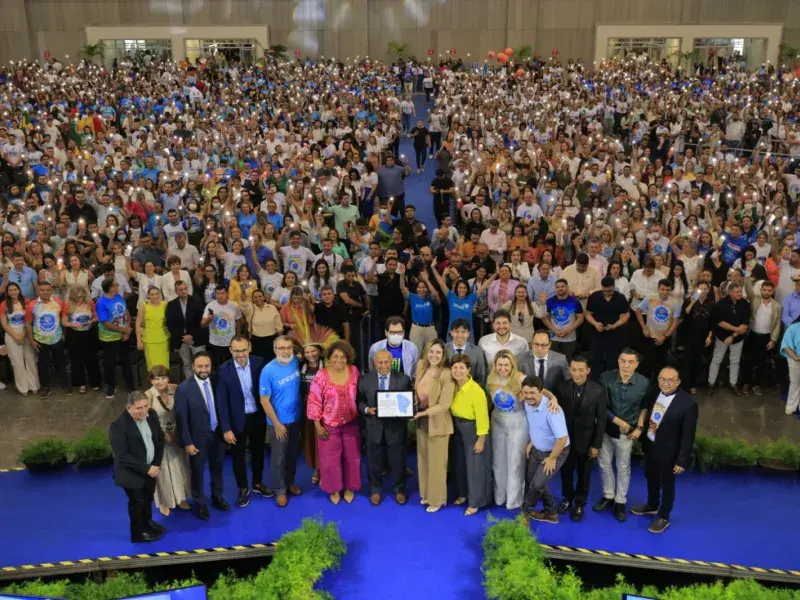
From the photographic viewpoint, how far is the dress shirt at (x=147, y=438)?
6293mm

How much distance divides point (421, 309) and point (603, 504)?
2994 millimetres

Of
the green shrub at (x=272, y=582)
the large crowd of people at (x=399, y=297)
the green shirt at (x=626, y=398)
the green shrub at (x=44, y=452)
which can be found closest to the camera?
the green shrub at (x=272, y=582)

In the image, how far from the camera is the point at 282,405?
6.93 metres

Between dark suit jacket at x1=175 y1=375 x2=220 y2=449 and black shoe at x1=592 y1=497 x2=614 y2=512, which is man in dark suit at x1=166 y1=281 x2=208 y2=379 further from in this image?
black shoe at x1=592 y1=497 x2=614 y2=512

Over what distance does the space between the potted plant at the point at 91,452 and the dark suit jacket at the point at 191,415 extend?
5.53 ft

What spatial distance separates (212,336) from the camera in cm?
905

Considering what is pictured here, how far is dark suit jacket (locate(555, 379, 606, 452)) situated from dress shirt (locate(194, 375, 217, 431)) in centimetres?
294

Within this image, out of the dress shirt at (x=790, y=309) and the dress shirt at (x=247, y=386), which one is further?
the dress shirt at (x=790, y=309)

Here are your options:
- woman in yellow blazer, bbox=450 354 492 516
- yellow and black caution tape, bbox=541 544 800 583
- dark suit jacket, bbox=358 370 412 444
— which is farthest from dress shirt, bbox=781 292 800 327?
dark suit jacket, bbox=358 370 412 444

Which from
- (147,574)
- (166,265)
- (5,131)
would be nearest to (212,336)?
(166,265)

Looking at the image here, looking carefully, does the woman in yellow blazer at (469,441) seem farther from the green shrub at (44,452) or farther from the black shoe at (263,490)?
the green shrub at (44,452)

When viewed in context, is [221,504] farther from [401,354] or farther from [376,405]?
[401,354]

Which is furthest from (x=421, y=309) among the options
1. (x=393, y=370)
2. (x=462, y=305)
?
(x=393, y=370)

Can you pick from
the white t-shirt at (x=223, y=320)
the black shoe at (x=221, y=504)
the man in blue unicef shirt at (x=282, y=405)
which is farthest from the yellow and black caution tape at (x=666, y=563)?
the white t-shirt at (x=223, y=320)
